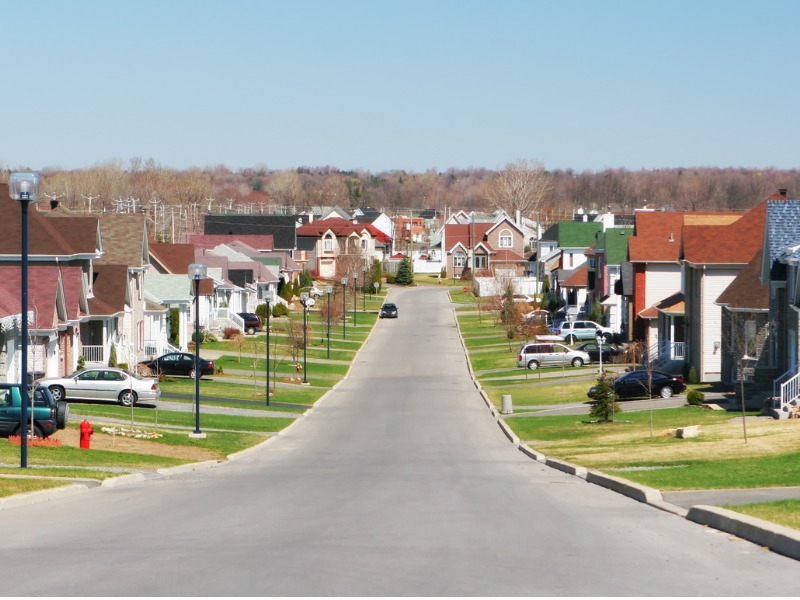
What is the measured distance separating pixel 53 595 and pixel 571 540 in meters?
6.40

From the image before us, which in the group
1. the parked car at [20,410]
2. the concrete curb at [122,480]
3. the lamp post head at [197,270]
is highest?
the lamp post head at [197,270]

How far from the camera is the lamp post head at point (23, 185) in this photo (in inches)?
883

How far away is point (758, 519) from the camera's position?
48.4 feet

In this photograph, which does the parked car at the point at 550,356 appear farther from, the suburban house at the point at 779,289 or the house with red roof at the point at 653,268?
the suburban house at the point at 779,289

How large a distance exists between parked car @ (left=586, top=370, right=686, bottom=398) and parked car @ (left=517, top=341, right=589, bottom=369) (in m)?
17.7

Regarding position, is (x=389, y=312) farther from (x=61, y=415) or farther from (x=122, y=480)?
(x=122, y=480)

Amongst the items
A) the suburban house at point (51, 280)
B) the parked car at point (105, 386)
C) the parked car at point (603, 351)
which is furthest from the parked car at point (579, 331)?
the parked car at point (105, 386)

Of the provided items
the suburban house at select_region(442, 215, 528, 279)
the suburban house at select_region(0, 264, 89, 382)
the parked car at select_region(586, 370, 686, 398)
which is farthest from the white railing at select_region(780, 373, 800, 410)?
the suburban house at select_region(442, 215, 528, 279)

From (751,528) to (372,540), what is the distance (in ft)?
15.2

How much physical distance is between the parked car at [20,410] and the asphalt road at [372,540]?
5.20m

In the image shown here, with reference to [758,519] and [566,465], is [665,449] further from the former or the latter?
[758,519]

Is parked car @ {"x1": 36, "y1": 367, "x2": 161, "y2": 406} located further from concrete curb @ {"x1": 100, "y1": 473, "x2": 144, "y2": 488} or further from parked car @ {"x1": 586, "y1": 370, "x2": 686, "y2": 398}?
concrete curb @ {"x1": 100, "y1": 473, "x2": 144, "y2": 488}

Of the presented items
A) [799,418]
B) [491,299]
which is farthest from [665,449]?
[491,299]

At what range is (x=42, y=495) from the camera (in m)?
19.2
